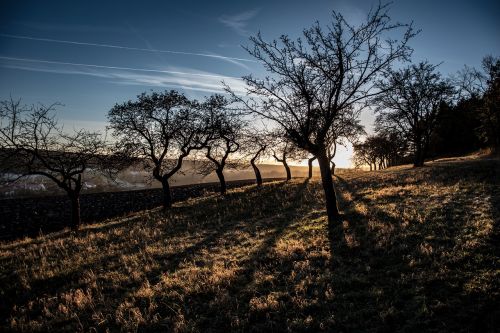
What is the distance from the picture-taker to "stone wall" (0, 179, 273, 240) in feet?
85.8

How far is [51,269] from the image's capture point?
1317 cm

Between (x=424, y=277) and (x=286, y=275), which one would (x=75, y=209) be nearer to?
(x=286, y=275)

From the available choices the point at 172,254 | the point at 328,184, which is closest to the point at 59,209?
the point at 172,254

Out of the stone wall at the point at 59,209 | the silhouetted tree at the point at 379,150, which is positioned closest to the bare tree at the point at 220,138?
the stone wall at the point at 59,209

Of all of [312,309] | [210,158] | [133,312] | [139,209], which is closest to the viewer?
[312,309]

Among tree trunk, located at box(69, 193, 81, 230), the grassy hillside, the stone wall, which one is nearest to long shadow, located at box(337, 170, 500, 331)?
the grassy hillside

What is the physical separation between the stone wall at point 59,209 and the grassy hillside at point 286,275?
30.4 ft

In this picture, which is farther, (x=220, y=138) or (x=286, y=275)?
(x=220, y=138)

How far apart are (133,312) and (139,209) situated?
25803 mm

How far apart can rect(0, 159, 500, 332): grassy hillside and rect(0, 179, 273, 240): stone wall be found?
9.26 metres

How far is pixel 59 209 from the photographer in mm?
32188

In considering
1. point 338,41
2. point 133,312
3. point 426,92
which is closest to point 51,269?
point 133,312

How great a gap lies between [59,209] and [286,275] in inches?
1232

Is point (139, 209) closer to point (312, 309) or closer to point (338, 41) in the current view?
point (338, 41)
